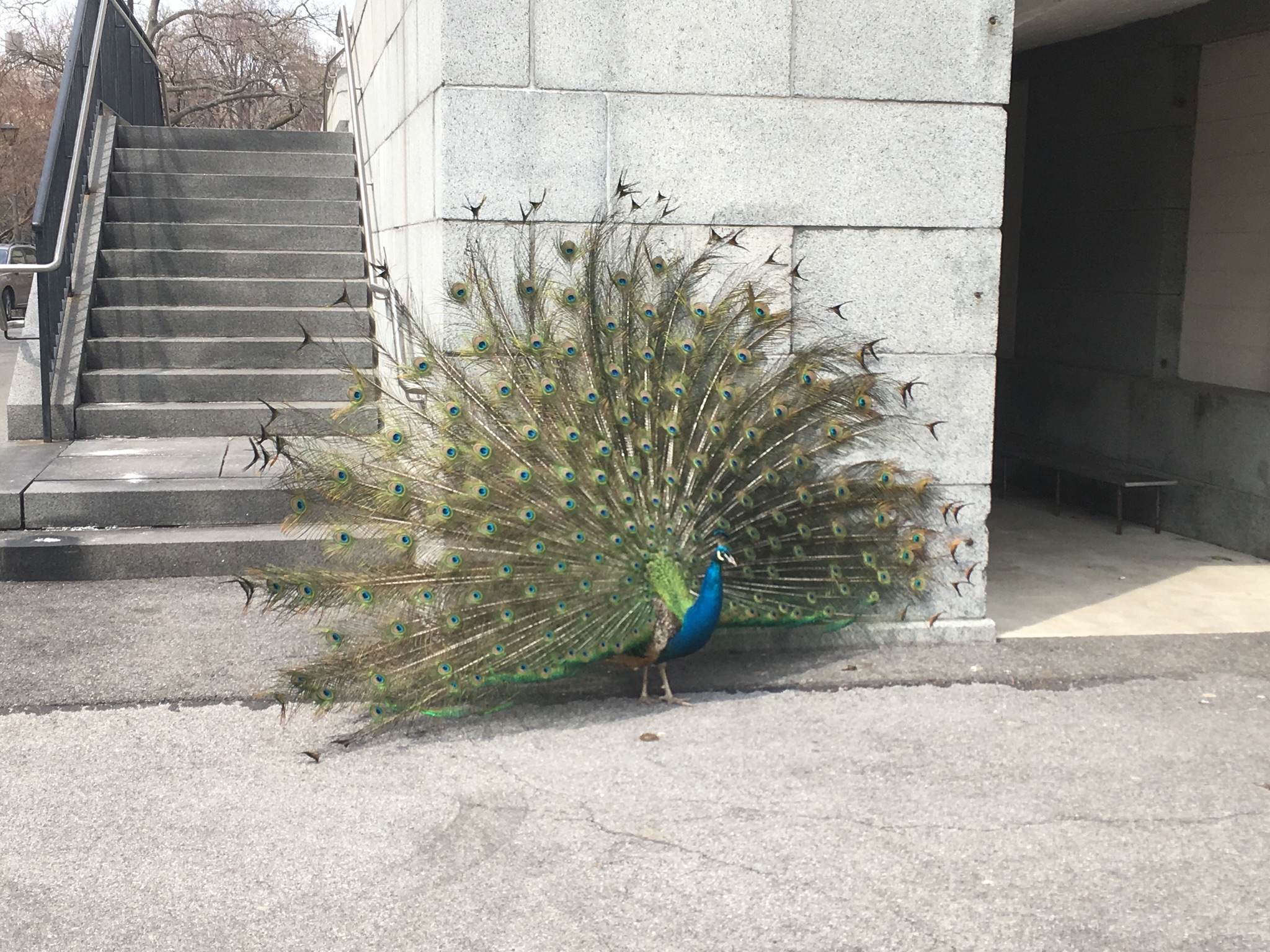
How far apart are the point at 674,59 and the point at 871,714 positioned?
9.15 ft

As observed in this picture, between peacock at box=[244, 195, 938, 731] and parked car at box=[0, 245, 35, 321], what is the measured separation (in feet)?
12.0

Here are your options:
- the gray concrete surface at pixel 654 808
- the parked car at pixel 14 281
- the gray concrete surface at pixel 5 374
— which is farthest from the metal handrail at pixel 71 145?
the gray concrete surface at pixel 654 808

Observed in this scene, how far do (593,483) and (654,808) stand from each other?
47.6 inches

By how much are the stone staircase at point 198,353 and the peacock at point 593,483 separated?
502 millimetres

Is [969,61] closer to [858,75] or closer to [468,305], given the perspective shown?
[858,75]

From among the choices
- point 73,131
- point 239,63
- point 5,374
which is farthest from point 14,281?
point 73,131

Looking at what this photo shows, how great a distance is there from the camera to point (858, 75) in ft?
18.6

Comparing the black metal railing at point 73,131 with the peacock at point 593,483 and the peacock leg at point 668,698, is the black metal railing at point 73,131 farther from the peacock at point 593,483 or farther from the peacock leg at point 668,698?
the peacock leg at point 668,698

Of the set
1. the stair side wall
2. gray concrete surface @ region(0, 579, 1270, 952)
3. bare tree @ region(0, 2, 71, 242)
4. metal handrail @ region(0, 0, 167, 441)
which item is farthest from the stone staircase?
bare tree @ region(0, 2, 71, 242)

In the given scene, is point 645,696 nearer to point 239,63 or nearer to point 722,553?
point 722,553

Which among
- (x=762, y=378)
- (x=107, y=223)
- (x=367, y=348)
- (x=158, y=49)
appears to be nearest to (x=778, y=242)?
(x=762, y=378)

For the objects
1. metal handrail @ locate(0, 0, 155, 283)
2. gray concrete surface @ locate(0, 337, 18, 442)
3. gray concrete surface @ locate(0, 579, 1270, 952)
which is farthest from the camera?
gray concrete surface @ locate(0, 337, 18, 442)

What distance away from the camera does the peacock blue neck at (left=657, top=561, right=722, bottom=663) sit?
466 cm

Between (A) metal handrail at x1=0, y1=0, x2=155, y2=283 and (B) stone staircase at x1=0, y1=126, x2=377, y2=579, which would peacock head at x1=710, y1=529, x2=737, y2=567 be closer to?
(B) stone staircase at x1=0, y1=126, x2=377, y2=579
